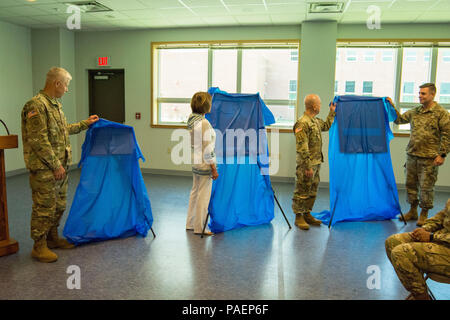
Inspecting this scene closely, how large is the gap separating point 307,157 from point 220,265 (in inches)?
57.4

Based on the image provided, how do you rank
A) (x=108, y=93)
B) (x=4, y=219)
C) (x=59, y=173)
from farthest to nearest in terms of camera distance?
(x=108, y=93) < (x=4, y=219) < (x=59, y=173)

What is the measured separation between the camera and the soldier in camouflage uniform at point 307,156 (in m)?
3.57

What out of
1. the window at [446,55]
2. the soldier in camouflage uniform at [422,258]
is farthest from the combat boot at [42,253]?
the window at [446,55]

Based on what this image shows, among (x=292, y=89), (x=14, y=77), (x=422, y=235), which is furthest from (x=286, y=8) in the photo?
(x=14, y=77)

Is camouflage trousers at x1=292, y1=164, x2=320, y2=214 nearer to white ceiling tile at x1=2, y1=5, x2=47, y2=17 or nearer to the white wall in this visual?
white ceiling tile at x1=2, y1=5, x2=47, y2=17

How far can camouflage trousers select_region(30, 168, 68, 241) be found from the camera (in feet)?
8.82

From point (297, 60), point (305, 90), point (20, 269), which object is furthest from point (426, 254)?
point (297, 60)

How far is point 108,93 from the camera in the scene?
7000 mm

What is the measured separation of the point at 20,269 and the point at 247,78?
15.8 ft

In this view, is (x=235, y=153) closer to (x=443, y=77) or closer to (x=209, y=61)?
(x=209, y=61)

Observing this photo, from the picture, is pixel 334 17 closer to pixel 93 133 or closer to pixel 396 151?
pixel 396 151

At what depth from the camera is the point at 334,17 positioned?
5383 millimetres

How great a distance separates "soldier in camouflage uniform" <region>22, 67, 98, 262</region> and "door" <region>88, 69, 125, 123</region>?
4223 millimetres

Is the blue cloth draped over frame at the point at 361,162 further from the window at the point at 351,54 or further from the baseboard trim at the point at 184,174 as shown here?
the window at the point at 351,54
